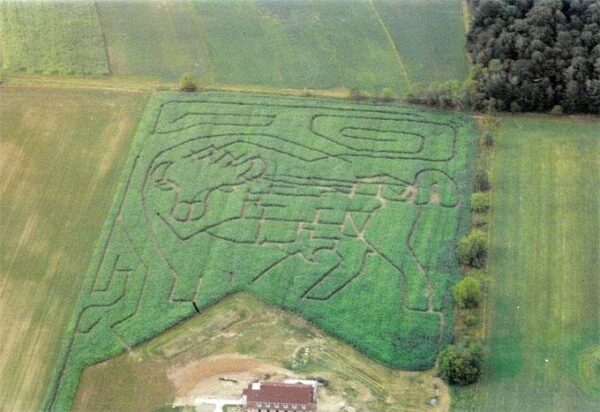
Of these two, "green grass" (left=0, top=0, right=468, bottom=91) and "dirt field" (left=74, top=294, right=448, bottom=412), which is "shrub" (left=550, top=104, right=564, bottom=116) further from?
"dirt field" (left=74, top=294, right=448, bottom=412)

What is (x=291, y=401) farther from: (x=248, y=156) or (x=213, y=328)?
(x=248, y=156)

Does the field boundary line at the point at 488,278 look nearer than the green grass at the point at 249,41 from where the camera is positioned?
Yes

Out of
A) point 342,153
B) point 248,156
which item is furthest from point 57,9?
point 342,153

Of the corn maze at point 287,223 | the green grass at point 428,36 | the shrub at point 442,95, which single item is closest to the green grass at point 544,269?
the corn maze at point 287,223

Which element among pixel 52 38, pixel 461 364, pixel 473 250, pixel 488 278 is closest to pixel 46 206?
pixel 52 38

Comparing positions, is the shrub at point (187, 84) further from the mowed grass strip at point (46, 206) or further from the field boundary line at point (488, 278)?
the field boundary line at point (488, 278)

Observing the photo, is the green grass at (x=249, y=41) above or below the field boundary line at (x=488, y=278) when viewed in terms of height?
above

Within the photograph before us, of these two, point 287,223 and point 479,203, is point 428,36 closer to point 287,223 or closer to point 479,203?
point 479,203
